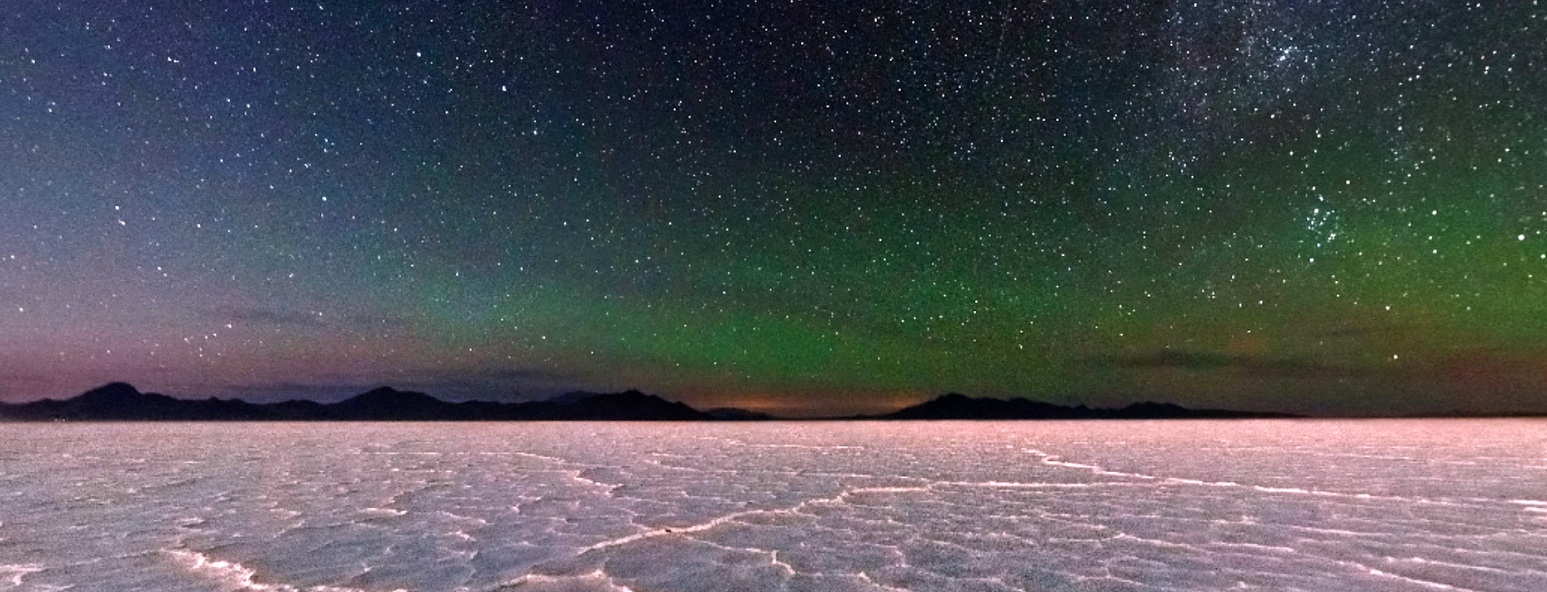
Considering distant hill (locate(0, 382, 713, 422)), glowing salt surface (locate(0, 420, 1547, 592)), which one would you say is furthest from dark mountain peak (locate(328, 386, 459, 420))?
glowing salt surface (locate(0, 420, 1547, 592))

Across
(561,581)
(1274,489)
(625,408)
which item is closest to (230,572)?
(561,581)

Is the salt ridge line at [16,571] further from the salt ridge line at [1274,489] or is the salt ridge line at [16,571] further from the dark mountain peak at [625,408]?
the dark mountain peak at [625,408]

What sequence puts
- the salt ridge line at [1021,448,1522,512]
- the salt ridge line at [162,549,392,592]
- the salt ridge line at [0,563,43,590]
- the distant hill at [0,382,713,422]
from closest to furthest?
the salt ridge line at [162,549,392,592], the salt ridge line at [0,563,43,590], the salt ridge line at [1021,448,1522,512], the distant hill at [0,382,713,422]

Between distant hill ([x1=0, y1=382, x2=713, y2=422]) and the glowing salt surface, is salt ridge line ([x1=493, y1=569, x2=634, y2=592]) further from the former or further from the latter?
distant hill ([x1=0, y1=382, x2=713, y2=422])

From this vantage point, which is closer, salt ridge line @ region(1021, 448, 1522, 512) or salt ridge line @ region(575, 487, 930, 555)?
salt ridge line @ region(575, 487, 930, 555)

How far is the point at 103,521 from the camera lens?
17.0 ft

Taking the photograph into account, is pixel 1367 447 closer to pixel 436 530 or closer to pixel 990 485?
pixel 990 485

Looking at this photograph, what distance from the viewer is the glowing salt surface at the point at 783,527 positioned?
359cm

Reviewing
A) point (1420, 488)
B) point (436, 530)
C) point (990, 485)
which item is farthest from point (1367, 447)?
point (436, 530)

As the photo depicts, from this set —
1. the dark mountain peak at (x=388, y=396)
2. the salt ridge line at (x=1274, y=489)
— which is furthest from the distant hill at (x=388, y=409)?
the salt ridge line at (x=1274, y=489)

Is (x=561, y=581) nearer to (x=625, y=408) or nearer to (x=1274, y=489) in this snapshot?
(x=1274, y=489)

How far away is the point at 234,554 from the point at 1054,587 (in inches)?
145

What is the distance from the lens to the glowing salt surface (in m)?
3.59

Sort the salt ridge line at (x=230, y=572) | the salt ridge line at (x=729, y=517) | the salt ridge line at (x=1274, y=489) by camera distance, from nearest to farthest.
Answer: the salt ridge line at (x=230, y=572), the salt ridge line at (x=729, y=517), the salt ridge line at (x=1274, y=489)
